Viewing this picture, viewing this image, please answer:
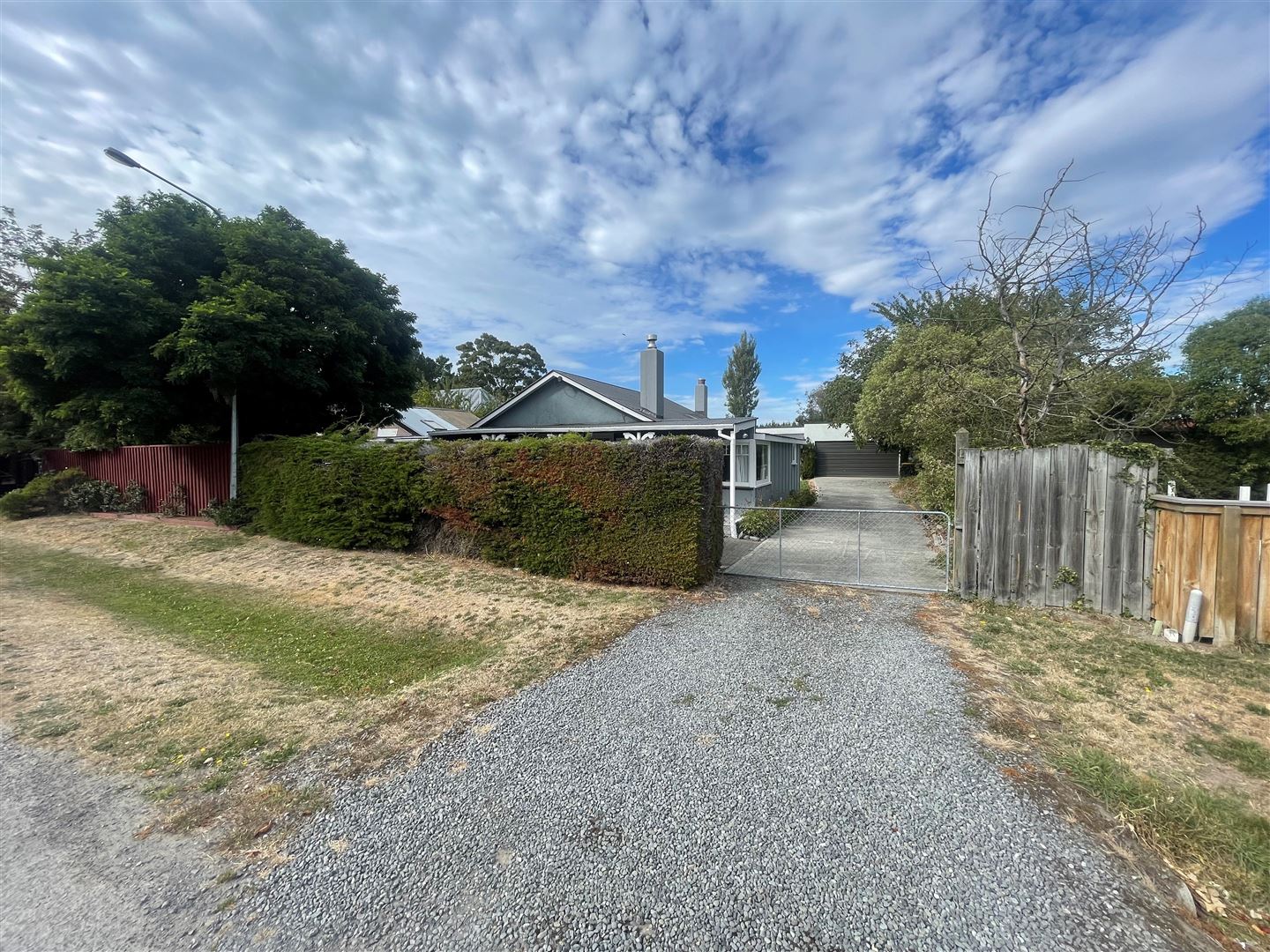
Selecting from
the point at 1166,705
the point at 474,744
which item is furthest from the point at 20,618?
the point at 1166,705

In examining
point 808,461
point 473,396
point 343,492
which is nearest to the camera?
point 343,492

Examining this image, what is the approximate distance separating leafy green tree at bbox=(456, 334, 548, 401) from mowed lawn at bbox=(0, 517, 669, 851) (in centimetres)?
4401

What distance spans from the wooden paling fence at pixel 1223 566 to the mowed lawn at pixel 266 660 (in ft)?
17.5

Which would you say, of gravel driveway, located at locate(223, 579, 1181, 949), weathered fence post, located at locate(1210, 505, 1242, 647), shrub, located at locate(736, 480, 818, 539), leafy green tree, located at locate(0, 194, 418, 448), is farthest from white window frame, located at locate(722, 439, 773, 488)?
leafy green tree, located at locate(0, 194, 418, 448)

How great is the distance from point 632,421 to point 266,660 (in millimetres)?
9841

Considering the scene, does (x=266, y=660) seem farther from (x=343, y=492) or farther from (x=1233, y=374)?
(x=1233, y=374)

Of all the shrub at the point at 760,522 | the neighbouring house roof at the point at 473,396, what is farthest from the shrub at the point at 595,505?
the neighbouring house roof at the point at 473,396

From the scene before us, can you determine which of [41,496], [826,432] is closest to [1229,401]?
[826,432]

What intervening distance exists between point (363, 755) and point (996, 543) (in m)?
6.74

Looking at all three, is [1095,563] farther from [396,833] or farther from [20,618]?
[20,618]

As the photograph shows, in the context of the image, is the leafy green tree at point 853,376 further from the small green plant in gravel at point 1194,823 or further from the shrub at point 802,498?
the small green plant in gravel at point 1194,823

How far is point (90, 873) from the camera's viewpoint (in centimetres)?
222

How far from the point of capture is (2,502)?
13469 millimetres

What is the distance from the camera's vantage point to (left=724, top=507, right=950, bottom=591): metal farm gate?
24.1 feet
